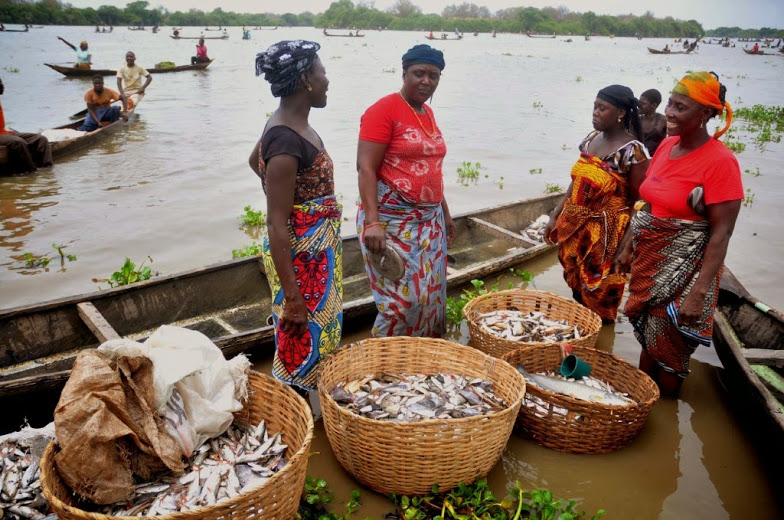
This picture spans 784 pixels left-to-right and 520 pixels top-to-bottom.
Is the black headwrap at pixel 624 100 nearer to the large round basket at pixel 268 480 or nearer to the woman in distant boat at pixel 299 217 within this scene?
the woman in distant boat at pixel 299 217

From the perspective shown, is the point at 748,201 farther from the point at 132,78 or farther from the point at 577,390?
the point at 132,78

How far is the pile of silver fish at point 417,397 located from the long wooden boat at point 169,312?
106cm

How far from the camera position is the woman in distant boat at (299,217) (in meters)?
2.64

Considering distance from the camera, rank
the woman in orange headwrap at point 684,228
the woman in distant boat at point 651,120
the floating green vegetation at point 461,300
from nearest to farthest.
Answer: the woman in orange headwrap at point 684,228
the floating green vegetation at point 461,300
the woman in distant boat at point 651,120

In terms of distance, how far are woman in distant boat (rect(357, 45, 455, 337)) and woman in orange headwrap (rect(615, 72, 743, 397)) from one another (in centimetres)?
129

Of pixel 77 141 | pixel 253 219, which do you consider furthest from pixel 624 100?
pixel 77 141

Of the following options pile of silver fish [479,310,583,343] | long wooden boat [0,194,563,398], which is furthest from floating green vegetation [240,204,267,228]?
pile of silver fish [479,310,583,343]

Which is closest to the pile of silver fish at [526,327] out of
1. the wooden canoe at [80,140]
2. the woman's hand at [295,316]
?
the woman's hand at [295,316]

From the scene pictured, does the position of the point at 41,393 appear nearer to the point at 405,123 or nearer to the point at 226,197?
the point at 405,123

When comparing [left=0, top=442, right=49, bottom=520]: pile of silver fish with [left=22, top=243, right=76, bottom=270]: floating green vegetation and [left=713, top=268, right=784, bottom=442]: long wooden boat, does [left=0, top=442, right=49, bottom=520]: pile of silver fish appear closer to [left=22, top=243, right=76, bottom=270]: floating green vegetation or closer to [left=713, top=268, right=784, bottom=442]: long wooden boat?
[left=713, top=268, right=784, bottom=442]: long wooden boat

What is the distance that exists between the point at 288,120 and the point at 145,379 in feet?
4.60

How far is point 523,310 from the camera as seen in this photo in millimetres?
4555

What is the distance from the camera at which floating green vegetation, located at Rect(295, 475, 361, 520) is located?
2717 millimetres

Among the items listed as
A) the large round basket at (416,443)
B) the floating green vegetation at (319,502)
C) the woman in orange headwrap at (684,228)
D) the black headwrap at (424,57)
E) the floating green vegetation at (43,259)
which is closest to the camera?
the large round basket at (416,443)
